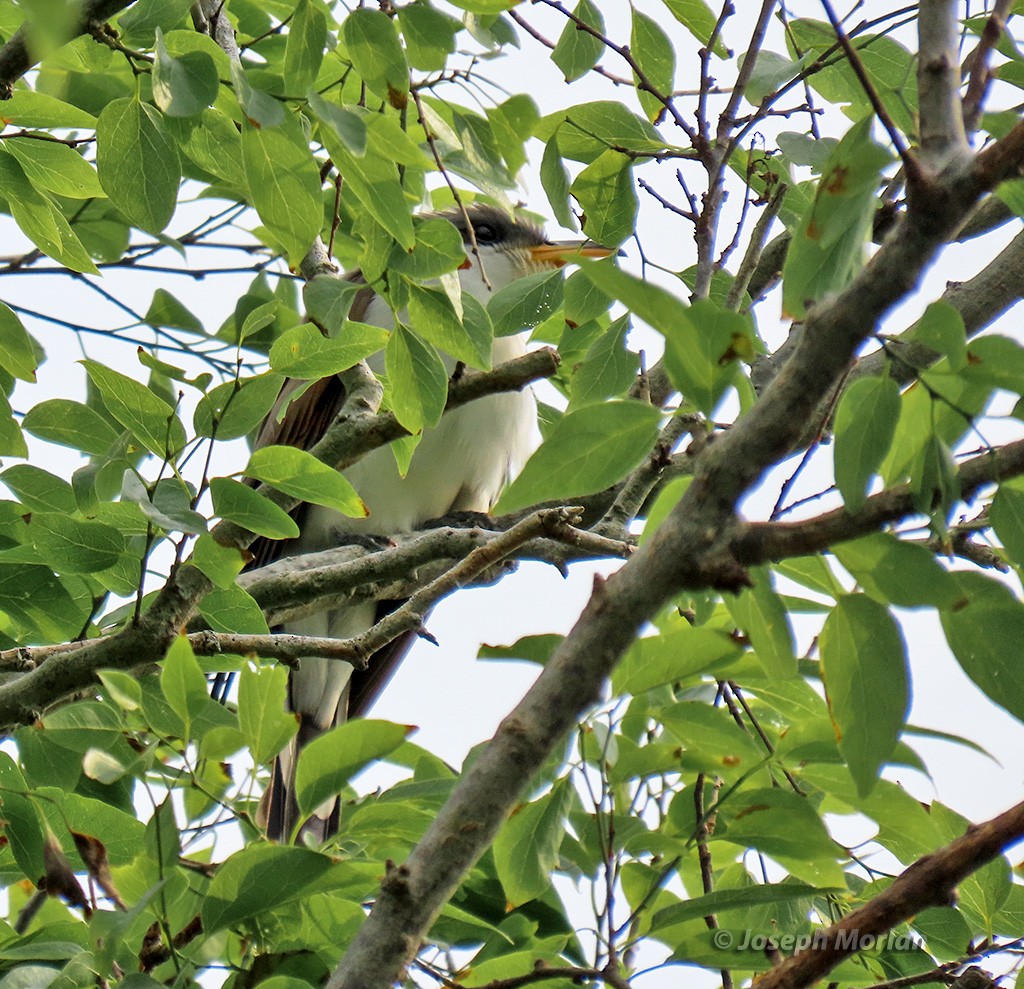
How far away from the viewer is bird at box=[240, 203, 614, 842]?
4.42 m

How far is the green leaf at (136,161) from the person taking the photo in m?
2.05

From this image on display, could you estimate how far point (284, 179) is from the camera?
1.86 m

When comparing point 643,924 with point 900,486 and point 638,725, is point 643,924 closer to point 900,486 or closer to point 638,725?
point 638,725

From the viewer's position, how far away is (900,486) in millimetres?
1201

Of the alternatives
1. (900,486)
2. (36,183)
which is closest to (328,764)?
(900,486)

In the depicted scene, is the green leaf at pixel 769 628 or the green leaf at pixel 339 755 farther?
the green leaf at pixel 339 755

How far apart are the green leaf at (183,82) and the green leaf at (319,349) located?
395mm

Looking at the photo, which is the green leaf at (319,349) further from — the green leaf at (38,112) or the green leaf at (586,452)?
the green leaf at (586,452)

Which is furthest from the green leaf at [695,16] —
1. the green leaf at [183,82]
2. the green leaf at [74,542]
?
the green leaf at [74,542]

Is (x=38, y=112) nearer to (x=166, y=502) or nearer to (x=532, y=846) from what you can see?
(x=166, y=502)

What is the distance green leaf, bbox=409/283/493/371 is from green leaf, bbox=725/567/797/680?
2.63 ft

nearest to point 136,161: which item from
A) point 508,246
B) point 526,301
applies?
→ point 526,301

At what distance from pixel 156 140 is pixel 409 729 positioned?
112 centimetres

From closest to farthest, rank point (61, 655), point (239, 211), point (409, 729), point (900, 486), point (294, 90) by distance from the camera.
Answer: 1. point (900, 486)
2. point (409, 729)
3. point (294, 90)
4. point (61, 655)
5. point (239, 211)
